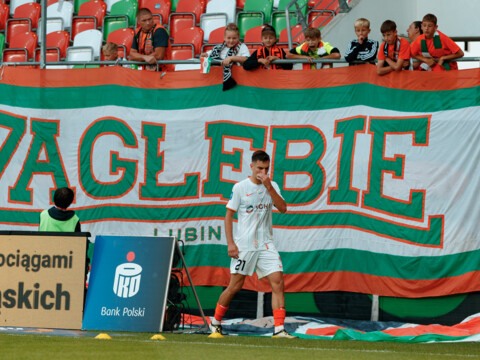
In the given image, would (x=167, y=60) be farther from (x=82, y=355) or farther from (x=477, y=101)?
(x=82, y=355)

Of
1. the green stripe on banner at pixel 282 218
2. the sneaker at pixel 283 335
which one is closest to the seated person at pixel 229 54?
the green stripe on banner at pixel 282 218

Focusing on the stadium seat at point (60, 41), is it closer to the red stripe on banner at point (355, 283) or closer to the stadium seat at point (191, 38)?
the stadium seat at point (191, 38)

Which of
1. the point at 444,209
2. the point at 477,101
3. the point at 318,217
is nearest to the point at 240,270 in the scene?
the point at 318,217

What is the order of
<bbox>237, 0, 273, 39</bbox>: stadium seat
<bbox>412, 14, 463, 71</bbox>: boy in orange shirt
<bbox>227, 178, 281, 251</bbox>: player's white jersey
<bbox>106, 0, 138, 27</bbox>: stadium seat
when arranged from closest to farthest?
<bbox>227, 178, 281, 251</bbox>: player's white jersey < <bbox>412, 14, 463, 71</bbox>: boy in orange shirt < <bbox>237, 0, 273, 39</bbox>: stadium seat < <bbox>106, 0, 138, 27</bbox>: stadium seat

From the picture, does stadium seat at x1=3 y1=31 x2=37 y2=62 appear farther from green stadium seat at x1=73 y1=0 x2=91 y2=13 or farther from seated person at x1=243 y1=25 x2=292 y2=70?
seated person at x1=243 y1=25 x2=292 y2=70

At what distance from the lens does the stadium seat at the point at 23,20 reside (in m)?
19.1

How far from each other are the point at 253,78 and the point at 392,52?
6.03 feet

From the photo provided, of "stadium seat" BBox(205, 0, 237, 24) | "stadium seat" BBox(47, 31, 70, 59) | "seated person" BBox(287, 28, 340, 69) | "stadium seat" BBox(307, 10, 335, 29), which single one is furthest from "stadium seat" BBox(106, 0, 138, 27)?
"seated person" BBox(287, 28, 340, 69)

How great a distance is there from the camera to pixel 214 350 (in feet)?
26.4

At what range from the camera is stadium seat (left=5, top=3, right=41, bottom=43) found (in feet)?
62.7

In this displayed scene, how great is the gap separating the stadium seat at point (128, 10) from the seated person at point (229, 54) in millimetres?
6676

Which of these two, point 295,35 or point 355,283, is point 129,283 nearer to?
point 355,283

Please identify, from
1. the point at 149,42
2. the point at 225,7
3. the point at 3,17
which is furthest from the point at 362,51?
the point at 3,17

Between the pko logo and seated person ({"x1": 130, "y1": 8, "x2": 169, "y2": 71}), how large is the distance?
338cm
